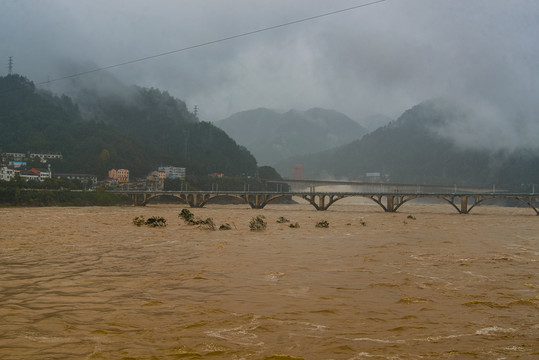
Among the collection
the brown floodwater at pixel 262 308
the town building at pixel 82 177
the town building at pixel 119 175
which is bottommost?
the brown floodwater at pixel 262 308

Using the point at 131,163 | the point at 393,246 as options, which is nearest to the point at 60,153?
the point at 131,163

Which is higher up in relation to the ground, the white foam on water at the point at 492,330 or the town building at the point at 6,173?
the town building at the point at 6,173

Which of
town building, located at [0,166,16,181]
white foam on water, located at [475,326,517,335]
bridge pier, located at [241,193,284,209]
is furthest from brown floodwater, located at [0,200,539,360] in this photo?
town building, located at [0,166,16,181]

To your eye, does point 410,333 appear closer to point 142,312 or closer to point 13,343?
point 142,312

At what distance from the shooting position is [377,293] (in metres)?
12.3

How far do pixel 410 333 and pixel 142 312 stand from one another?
19.0ft

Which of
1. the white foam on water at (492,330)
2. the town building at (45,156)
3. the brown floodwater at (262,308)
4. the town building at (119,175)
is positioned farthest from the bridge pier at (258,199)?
the white foam on water at (492,330)

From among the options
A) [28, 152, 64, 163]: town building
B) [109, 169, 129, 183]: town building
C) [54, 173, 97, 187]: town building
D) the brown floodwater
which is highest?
[28, 152, 64, 163]: town building

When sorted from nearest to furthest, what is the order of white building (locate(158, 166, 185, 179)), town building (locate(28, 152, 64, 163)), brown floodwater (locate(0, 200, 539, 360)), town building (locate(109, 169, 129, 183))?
brown floodwater (locate(0, 200, 539, 360)), town building (locate(28, 152, 64, 163)), town building (locate(109, 169, 129, 183)), white building (locate(158, 166, 185, 179))

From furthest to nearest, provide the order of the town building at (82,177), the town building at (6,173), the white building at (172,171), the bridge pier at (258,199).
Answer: the white building at (172,171) < the town building at (82,177) < the town building at (6,173) < the bridge pier at (258,199)

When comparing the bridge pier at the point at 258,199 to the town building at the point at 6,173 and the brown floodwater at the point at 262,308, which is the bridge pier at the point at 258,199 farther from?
the brown floodwater at the point at 262,308

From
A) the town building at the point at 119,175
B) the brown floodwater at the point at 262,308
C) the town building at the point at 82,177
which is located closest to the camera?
the brown floodwater at the point at 262,308

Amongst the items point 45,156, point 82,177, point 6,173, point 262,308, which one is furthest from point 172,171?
point 262,308

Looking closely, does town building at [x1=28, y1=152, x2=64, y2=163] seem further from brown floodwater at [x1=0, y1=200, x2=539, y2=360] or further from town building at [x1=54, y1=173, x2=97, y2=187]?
brown floodwater at [x1=0, y1=200, x2=539, y2=360]
